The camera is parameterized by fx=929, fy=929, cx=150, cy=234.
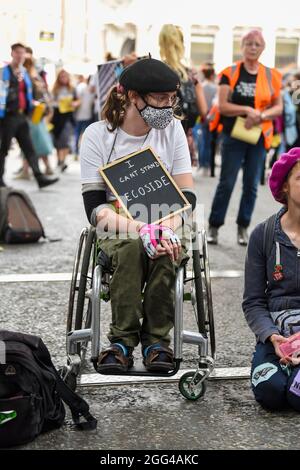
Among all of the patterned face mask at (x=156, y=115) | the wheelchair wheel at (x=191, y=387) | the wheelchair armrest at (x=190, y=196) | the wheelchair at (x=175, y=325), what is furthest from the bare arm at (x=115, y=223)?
the wheelchair wheel at (x=191, y=387)

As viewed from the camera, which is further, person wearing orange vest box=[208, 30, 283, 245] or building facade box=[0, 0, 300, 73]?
building facade box=[0, 0, 300, 73]

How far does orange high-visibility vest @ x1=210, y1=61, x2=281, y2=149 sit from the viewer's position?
748cm

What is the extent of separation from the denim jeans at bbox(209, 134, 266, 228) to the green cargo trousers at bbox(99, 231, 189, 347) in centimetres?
373

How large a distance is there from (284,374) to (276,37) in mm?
41427

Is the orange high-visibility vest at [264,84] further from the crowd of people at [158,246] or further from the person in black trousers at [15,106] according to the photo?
the person in black trousers at [15,106]

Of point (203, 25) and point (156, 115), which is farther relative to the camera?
point (203, 25)

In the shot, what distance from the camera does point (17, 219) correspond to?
7867 millimetres

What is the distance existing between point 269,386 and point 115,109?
4.55 feet

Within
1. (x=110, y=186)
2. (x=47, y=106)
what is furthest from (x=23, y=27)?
(x=110, y=186)

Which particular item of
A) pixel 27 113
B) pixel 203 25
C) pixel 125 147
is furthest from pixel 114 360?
pixel 203 25

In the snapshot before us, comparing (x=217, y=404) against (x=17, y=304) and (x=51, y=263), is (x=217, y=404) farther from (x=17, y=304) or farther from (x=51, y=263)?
(x=51, y=263)

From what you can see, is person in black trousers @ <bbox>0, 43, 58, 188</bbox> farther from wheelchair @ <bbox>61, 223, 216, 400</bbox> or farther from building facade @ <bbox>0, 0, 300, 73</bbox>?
building facade @ <bbox>0, 0, 300, 73</bbox>

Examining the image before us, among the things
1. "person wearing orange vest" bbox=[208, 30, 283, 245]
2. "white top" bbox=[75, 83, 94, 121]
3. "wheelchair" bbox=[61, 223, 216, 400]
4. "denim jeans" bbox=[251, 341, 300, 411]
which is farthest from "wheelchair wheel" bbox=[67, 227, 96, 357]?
"white top" bbox=[75, 83, 94, 121]

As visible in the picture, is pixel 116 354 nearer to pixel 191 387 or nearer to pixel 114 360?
pixel 114 360
